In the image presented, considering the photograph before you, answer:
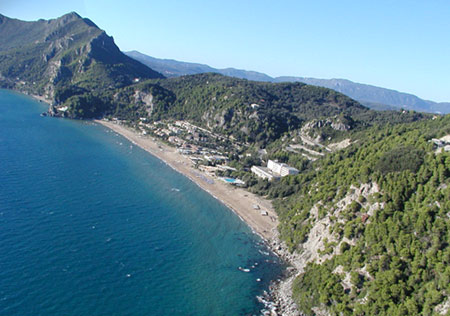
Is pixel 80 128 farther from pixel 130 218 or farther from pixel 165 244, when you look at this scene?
pixel 165 244

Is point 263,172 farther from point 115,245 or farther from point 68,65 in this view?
point 68,65

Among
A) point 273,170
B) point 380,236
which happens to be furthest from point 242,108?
point 380,236

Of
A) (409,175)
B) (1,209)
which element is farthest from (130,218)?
(409,175)

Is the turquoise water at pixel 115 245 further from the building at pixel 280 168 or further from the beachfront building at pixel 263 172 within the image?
the building at pixel 280 168

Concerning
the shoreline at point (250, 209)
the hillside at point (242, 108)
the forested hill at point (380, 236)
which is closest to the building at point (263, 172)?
the shoreline at point (250, 209)

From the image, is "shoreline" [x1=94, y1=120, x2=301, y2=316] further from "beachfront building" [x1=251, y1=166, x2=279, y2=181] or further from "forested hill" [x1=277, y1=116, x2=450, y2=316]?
"beachfront building" [x1=251, y1=166, x2=279, y2=181]

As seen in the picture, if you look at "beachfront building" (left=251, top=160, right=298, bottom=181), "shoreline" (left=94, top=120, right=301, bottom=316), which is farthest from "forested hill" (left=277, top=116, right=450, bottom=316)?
"beachfront building" (left=251, top=160, right=298, bottom=181)

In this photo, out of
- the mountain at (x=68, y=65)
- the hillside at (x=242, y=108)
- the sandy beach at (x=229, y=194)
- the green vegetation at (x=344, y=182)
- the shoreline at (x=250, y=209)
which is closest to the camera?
the green vegetation at (x=344, y=182)
